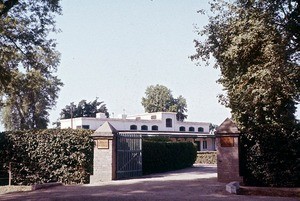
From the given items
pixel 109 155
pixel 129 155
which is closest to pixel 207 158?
pixel 129 155

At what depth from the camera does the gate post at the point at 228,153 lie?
15.0 metres

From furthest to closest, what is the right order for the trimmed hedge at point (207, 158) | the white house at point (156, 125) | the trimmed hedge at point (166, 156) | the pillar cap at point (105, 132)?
1. the white house at point (156, 125)
2. the trimmed hedge at point (207, 158)
3. the trimmed hedge at point (166, 156)
4. the pillar cap at point (105, 132)

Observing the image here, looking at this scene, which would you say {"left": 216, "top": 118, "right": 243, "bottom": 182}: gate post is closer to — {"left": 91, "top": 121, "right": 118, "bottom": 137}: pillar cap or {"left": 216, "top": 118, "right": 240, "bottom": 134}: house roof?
{"left": 216, "top": 118, "right": 240, "bottom": 134}: house roof

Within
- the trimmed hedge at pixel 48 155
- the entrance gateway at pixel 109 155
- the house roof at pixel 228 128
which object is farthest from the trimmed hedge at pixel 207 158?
the trimmed hedge at pixel 48 155

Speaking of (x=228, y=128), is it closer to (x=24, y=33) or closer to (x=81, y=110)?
(x=24, y=33)

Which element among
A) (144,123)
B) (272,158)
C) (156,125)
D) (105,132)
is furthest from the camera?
(156,125)

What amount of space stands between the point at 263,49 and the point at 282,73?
155 cm

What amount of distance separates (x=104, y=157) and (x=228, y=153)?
5.89 m

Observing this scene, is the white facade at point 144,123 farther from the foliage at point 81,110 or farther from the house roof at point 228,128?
the house roof at point 228,128

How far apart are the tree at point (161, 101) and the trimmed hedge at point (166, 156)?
187 ft

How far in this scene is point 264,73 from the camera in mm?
14656

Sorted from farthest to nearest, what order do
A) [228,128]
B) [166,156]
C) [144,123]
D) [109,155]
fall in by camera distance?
1. [144,123]
2. [166,156]
3. [109,155]
4. [228,128]

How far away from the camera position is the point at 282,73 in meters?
14.6

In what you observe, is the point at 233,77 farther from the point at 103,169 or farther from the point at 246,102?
the point at 103,169
